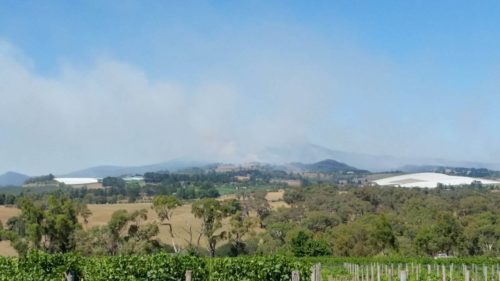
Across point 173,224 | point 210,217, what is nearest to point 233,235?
point 210,217

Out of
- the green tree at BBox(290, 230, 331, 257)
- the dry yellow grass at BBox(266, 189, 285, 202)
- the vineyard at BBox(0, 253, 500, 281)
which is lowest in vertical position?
the green tree at BBox(290, 230, 331, 257)

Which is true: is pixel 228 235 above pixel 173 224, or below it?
above

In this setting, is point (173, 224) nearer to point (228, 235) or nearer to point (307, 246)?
point (228, 235)

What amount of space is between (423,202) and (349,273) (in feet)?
172

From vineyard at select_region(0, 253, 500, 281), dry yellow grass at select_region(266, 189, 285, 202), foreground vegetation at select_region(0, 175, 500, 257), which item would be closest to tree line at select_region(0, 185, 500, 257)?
foreground vegetation at select_region(0, 175, 500, 257)

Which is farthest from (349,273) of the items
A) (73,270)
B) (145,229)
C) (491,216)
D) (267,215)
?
(267,215)

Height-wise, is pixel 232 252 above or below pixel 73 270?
below

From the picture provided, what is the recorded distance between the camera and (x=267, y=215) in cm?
8738

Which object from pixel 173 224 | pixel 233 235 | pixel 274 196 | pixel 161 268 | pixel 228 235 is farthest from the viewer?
pixel 274 196

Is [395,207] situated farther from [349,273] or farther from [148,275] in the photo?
[148,275]

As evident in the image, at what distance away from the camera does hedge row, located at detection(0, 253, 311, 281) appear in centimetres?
1991

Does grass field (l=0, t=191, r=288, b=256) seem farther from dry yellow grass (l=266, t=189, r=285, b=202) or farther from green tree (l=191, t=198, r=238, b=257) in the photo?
dry yellow grass (l=266, t=189, r=285, b=202)

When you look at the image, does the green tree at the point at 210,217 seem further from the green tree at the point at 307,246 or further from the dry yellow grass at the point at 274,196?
the dry yellow grass at the point at 274,196

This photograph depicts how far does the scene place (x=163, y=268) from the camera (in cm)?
2072
